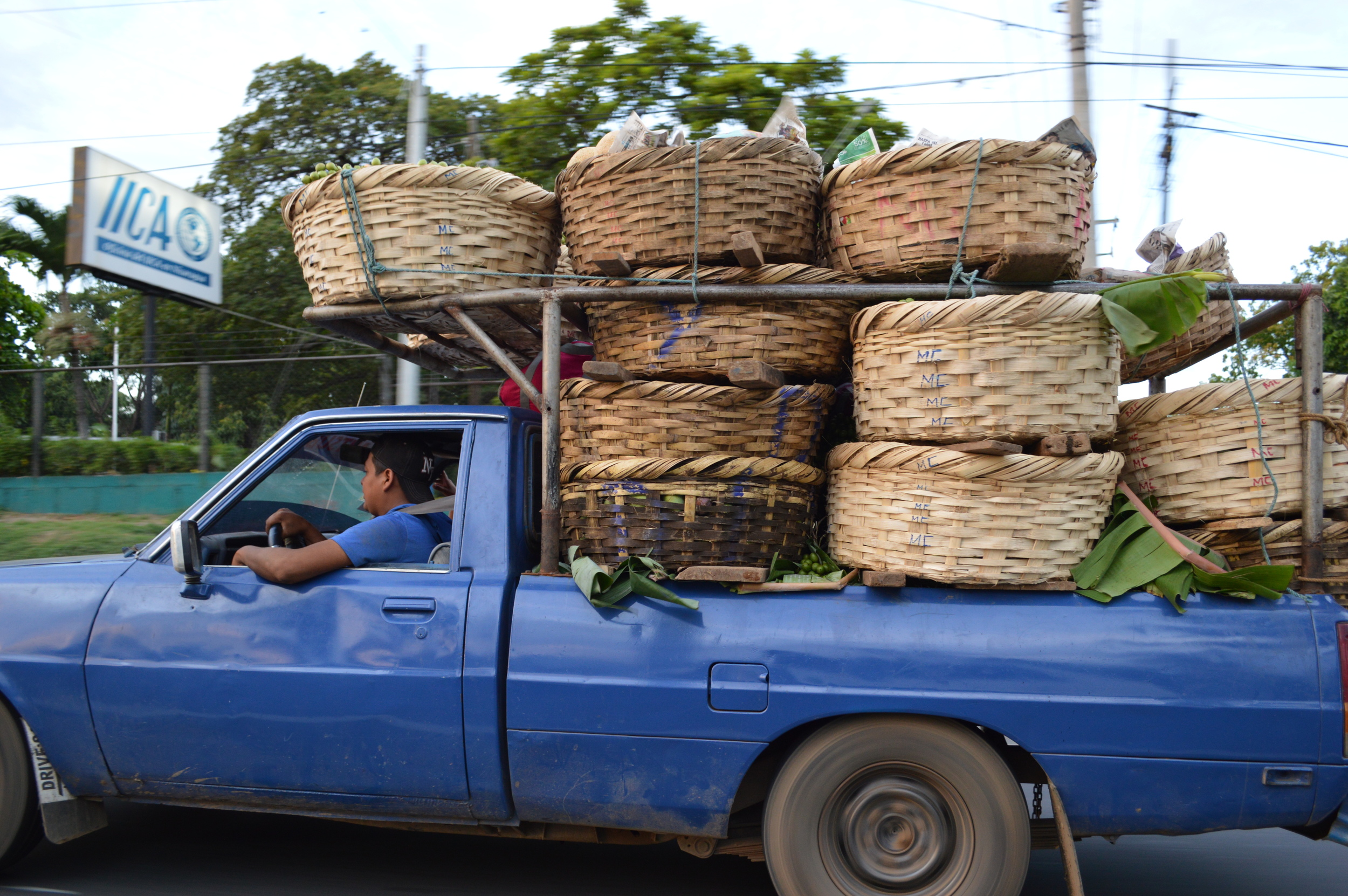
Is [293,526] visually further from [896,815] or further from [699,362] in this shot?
[896,815]

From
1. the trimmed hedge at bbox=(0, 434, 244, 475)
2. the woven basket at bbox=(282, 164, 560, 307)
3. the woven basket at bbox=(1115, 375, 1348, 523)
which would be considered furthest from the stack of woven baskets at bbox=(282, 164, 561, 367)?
the trimmed hedge at bbox=(0, 434, 244, 475)

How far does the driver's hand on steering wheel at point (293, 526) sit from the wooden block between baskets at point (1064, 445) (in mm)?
2516

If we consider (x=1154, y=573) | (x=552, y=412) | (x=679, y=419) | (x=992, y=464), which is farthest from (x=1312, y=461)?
(x=552, y=412)

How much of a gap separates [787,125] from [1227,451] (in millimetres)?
1817

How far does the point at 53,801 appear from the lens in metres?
3.11

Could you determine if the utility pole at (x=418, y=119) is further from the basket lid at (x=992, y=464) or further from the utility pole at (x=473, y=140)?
the basket lid at (x=992, y=464)

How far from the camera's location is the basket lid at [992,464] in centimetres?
261

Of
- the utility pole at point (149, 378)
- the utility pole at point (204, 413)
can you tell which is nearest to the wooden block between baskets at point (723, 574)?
the utility pole at point (204, 413)

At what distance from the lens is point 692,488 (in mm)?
2844

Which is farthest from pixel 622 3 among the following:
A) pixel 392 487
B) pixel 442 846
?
pixel 442 846

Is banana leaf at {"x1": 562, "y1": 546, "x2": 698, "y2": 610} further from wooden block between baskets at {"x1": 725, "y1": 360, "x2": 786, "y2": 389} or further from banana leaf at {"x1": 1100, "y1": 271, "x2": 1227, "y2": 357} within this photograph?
banana leaf at {"x1": 1100, "y1": 271, "x2": 1227, "y2": 357}

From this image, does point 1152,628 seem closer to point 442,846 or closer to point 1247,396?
point 1247,396

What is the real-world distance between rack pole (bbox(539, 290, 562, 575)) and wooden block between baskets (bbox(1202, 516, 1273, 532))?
202 centimetres

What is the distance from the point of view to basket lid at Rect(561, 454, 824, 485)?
282 cm
